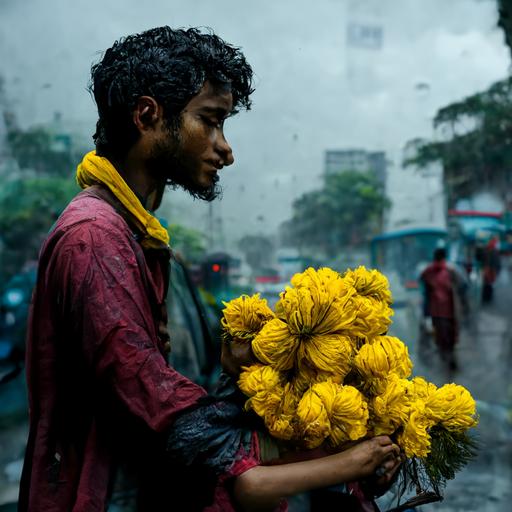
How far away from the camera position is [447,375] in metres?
6.71

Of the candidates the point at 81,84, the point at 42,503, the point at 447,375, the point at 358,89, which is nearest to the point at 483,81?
the point at 358,89

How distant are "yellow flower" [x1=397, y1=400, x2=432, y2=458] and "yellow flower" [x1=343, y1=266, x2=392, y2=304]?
266 millimetres

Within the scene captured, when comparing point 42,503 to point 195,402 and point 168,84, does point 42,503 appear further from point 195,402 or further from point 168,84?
point 168,84

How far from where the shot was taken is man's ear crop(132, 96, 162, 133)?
46.8 inches

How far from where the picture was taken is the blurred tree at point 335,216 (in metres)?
7.08

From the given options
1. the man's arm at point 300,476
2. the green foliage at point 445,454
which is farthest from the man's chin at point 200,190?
the green foliage at point 445,454

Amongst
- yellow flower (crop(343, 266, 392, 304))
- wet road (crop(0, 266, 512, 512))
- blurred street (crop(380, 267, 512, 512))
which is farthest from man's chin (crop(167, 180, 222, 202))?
blurred street (crop(380, 267, 512, 512))

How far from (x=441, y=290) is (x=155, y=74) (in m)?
6.01

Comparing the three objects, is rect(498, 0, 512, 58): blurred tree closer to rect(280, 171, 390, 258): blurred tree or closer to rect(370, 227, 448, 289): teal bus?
rect(280, 171, 390, 258): blurred tree

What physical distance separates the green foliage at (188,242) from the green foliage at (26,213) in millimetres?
1263

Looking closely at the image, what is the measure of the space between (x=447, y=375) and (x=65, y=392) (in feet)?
20.4

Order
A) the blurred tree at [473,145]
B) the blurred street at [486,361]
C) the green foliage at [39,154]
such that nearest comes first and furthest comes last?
the blurred street at [486,361], the green foliage at [39,154], the blurred tree at [473,145]

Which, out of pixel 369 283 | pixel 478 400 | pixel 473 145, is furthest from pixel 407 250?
pixel 369 283

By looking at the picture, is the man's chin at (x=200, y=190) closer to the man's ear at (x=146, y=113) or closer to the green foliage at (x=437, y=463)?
the man's ear at (x=146, y=113)
